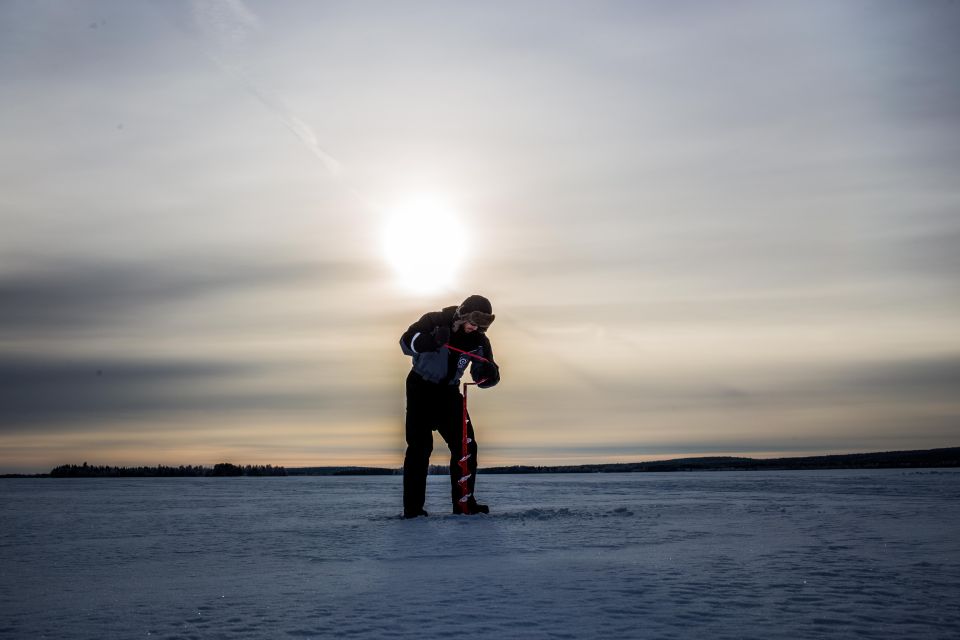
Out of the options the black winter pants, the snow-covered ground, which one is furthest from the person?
the snow-covered ground

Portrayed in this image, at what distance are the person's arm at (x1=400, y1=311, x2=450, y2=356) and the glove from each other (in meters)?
0.59

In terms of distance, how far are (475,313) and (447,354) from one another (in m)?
0.60

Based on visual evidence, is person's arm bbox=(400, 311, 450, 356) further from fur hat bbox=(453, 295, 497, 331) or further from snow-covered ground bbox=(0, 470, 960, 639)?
snow-covered ground bbox=(0, 470, 960, 639)

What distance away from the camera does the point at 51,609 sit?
3256 mm

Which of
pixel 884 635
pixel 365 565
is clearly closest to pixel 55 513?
pixel 365 565

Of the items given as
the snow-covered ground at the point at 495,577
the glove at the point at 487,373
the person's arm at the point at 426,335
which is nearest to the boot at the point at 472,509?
the snow-covered ground at the point at 495,577

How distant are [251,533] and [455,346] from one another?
2634 mm

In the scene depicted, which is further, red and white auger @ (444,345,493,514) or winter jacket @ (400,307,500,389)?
red and white auger @ (444,345,493,514)

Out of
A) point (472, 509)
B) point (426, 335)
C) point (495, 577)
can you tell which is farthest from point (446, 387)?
point (495, 577)

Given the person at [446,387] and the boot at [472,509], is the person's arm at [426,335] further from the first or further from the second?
the boot at [472,509]

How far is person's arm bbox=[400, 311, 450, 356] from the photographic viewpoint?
24.8 feet

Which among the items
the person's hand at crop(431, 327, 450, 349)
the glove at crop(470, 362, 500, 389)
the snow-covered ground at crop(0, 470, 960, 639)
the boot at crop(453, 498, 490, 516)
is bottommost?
the snow-covered ground at crop(0, 470, 960, 639)

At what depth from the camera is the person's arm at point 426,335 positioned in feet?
24.8

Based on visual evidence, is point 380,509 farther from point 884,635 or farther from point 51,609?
point 884,635
